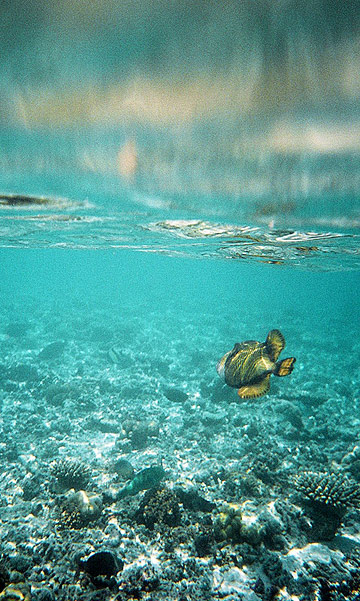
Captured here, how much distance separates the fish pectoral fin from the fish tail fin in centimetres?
25

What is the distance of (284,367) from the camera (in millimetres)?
4805

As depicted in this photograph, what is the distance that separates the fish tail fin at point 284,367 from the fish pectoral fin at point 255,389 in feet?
0.81

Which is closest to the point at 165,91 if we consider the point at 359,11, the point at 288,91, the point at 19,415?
the point at 288,91

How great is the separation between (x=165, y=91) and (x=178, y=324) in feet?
80.5

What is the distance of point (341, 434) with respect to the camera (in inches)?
433

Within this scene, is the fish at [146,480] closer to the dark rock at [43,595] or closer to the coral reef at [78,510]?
the coral reef at [78,510]

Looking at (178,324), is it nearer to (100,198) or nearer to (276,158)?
(100,198)

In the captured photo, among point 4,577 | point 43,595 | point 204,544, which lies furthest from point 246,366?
point 4,577

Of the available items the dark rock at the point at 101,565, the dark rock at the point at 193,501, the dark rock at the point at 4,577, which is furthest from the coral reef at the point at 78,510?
the dark rock at the point at 193,501

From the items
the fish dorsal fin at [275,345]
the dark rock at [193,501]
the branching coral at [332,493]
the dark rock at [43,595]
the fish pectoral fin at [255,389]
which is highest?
the fish dorsal fin at [275,345]

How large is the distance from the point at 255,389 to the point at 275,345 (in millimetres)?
903

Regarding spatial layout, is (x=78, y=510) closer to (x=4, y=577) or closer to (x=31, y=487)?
(x=4, y=577)

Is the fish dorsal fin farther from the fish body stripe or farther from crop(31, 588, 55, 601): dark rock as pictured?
crop(31, 588, 55, 601): dark rock

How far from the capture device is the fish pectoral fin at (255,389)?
4905 millimetres
